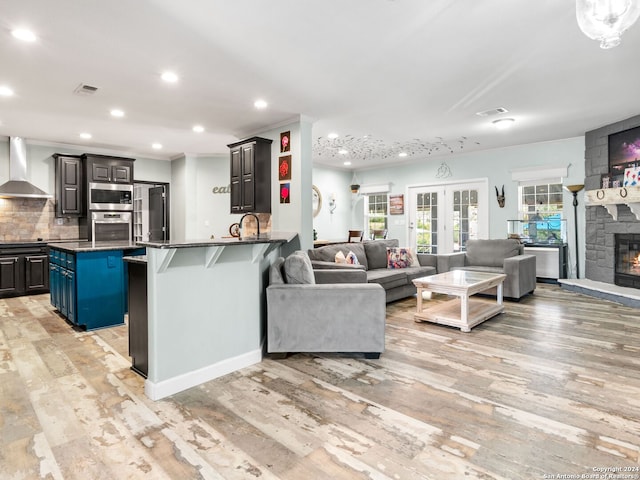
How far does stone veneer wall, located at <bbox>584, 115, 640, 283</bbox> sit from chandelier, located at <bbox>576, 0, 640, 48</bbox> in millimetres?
4791

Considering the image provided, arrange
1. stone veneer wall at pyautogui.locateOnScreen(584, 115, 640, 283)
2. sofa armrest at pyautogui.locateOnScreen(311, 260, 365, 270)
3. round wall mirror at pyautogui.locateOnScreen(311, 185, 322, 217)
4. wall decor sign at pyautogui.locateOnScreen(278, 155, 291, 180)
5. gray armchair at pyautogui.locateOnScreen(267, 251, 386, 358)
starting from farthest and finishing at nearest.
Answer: round wall mirror at pyautogui.locateOnScreen(311, 185, 322, 217), stone veneer wall at pyautogui.locateOnScreen(584, 115, 640, 283), wall decor sign at pyautogui.locateOnScreen(278, 155, 291, 180), sofa armrest at pyautogui.locateOnScreen(311, 260, 365, 270), gray armchair at pyautogui.locateOnScreen(267, 251, 386, 358)

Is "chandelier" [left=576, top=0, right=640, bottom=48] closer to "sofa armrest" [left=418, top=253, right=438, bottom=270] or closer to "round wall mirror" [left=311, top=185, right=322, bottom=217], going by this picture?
"sofa armrest" [left=418, top=253, right=438, bottom=270]

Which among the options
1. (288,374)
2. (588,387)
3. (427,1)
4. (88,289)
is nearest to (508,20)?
(427,1)

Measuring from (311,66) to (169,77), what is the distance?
139 cm

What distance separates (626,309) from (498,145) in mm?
3557

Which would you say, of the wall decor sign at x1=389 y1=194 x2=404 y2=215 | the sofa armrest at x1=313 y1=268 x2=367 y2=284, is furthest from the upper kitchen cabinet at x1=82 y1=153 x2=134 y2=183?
the wall decor sign at x1=389 y1=194 x2=404 y2=215

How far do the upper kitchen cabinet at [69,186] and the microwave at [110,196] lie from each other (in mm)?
194

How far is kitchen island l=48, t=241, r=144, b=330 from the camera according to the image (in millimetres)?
3961

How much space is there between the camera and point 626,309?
A: 191 inches

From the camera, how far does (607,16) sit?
1720 mm

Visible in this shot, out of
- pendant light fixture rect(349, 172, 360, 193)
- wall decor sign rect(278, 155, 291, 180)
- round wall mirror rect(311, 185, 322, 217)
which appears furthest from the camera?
pendant light fixture rect(349, 172, 360, 193)

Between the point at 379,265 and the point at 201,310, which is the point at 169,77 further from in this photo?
the point at 379,265

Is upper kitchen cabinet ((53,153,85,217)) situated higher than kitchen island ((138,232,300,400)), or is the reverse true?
upper kitchen cabinet ((53,153,85,217))

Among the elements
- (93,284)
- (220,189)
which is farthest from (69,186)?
(93,284)
